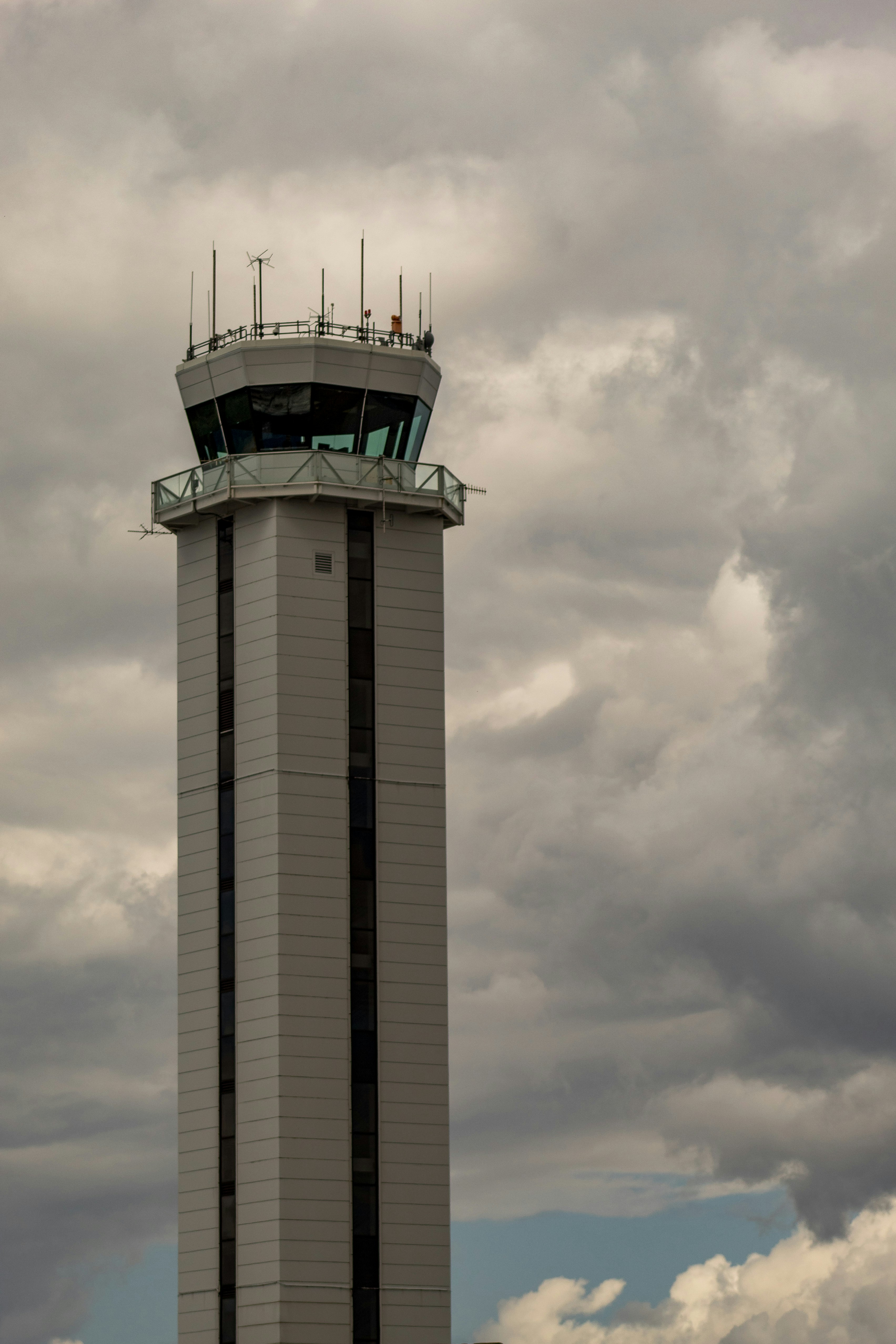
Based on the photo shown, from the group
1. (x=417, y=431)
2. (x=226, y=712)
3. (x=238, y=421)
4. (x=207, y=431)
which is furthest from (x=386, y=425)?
(x=226, y=712)

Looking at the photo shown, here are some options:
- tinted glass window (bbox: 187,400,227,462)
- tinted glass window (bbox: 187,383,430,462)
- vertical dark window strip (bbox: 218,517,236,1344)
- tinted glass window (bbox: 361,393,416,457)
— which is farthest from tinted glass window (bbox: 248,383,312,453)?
vertical dark window strip (bbox: 218,517,236,1344)

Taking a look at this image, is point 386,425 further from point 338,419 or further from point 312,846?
point 312,846

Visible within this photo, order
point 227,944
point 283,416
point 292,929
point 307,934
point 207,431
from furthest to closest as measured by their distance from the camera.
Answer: point 207,431 < point 283,416 < point 227,944 < point 307,934 < point 292,929

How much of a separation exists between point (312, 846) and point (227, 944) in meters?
5.48

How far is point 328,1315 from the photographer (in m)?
94.2

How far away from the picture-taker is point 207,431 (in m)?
105

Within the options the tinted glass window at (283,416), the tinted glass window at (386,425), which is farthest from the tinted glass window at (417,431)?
the tinted glass window at (283,416)

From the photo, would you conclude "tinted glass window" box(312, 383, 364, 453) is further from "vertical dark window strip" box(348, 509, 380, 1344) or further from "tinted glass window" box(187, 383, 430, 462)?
"vertical dark window strip" box(348, 509, 380, 1344)

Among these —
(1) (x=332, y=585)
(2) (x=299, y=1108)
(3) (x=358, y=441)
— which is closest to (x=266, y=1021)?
(2) (x=299, y=1108)

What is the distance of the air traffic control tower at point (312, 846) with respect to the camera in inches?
3762

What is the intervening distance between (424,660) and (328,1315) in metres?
27.6

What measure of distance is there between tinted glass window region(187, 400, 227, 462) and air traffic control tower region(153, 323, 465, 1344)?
0.13 meters

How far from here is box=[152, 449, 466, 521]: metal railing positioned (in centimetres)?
10175

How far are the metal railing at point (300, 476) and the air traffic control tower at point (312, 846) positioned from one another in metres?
0.11
